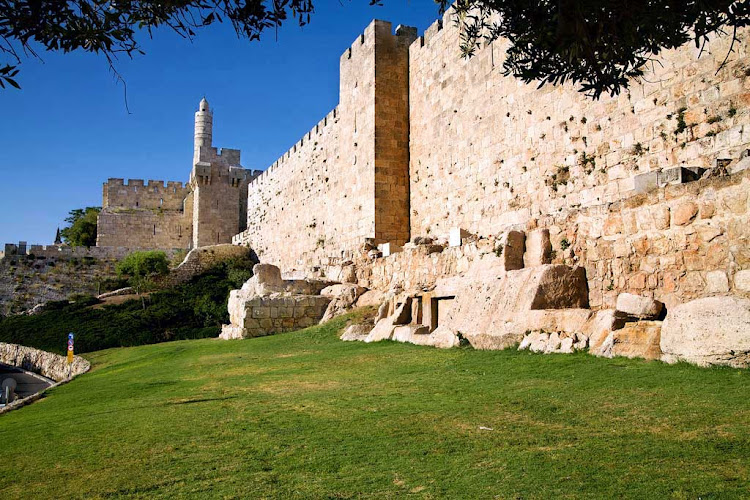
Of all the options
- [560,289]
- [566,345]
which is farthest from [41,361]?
[566,345]

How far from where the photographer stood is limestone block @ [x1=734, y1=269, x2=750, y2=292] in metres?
5.22

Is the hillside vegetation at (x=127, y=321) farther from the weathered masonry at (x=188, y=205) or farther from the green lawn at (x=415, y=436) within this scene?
the green lawn at (x=415, y=436)

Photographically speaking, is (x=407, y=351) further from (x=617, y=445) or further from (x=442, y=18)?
(x=442, y=18)

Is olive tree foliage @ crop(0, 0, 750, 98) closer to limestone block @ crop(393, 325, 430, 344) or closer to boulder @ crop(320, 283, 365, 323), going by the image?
limestone block @ crop(393, 325, 430, 344)

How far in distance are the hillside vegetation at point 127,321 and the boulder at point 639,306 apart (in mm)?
11034

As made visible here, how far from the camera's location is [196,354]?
34.1ft

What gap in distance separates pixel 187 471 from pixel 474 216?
31.8ft

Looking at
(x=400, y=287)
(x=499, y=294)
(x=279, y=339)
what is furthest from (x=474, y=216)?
(x=499, y=294)

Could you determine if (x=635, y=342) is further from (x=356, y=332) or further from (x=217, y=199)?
(x=217, y=199)

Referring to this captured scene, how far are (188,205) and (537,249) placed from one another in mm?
29991

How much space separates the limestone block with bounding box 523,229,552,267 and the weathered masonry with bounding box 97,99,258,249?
83.9 ft

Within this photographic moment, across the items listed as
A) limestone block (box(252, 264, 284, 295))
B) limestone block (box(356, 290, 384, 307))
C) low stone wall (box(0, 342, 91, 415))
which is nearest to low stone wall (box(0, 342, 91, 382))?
low stone wall (box(0, 342, 91, 415))

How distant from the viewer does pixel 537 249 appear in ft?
25.3

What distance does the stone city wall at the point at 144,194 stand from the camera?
34.8m
